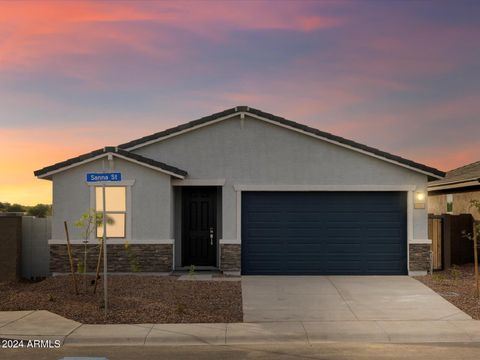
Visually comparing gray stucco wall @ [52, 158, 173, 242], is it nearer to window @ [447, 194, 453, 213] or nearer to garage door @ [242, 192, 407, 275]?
garage door @ [242, 192, 407, 275]

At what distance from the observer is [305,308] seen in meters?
11.8

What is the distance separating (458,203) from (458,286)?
9.85 metres

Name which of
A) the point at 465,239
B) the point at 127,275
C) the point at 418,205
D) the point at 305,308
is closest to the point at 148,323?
the point at 305,308

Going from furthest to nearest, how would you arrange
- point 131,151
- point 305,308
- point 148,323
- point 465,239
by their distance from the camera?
point 465,239
point 131,151
point 305,308
point 148,323

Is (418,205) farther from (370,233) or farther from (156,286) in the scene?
(156,286)

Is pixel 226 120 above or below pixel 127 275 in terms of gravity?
above

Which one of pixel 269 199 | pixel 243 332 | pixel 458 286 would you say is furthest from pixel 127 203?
pixel 458 286

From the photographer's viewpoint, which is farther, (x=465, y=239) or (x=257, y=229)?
(x=465, y=239)

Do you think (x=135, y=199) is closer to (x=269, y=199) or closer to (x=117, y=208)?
(x=117, y=208)

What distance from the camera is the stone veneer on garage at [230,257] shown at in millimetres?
16172

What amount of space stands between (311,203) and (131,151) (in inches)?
221

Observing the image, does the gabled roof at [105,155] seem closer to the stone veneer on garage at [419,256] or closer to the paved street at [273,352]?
the stone veneer on garage at [419,256]

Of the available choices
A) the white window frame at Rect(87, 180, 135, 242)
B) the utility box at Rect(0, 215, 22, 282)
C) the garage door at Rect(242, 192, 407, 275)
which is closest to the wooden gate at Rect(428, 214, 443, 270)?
the garage door at Rect(242, 192, 407, 275)

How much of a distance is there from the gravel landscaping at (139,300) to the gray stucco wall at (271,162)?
300 centimetres
